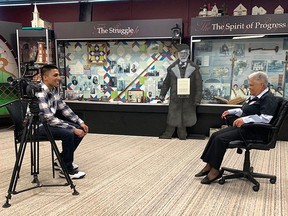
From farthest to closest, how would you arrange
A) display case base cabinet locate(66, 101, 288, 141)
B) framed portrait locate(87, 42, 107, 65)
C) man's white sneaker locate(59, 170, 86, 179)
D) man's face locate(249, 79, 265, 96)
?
1. framed portrait locate(87, 42, 107, 65)
2. display case base cabinet locate(66, 101, 288, 141)
3. man's white sneaker locate(59, 170, 86, 179)
4. man's face locate(249, 79, 265, 96)

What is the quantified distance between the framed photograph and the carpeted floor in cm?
151

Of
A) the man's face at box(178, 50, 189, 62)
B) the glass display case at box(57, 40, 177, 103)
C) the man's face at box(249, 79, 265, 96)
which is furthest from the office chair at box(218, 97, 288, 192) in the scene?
the glass display case at box(57, 40, 177, 103)

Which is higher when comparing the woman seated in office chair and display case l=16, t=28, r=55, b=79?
display case l=16, t=28, r=55, b=79

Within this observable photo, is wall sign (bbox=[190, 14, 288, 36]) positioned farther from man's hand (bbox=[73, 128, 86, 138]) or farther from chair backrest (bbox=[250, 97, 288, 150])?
man's hand (bbox=[73, 128, 86, 138])

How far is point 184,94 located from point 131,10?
227 centimetres

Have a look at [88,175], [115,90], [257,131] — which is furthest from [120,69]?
[257,131]

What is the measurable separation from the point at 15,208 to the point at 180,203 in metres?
1.44

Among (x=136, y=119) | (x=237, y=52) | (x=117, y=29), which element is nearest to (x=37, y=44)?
(x=117, y=29)

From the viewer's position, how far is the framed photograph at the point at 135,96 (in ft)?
19.7

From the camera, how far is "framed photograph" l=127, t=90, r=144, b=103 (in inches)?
237

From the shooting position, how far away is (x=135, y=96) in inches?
238

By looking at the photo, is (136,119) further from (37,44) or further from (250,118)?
(250,118)

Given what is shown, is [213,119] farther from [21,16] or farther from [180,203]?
[21,16]

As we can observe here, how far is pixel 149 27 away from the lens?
5.50 meters
